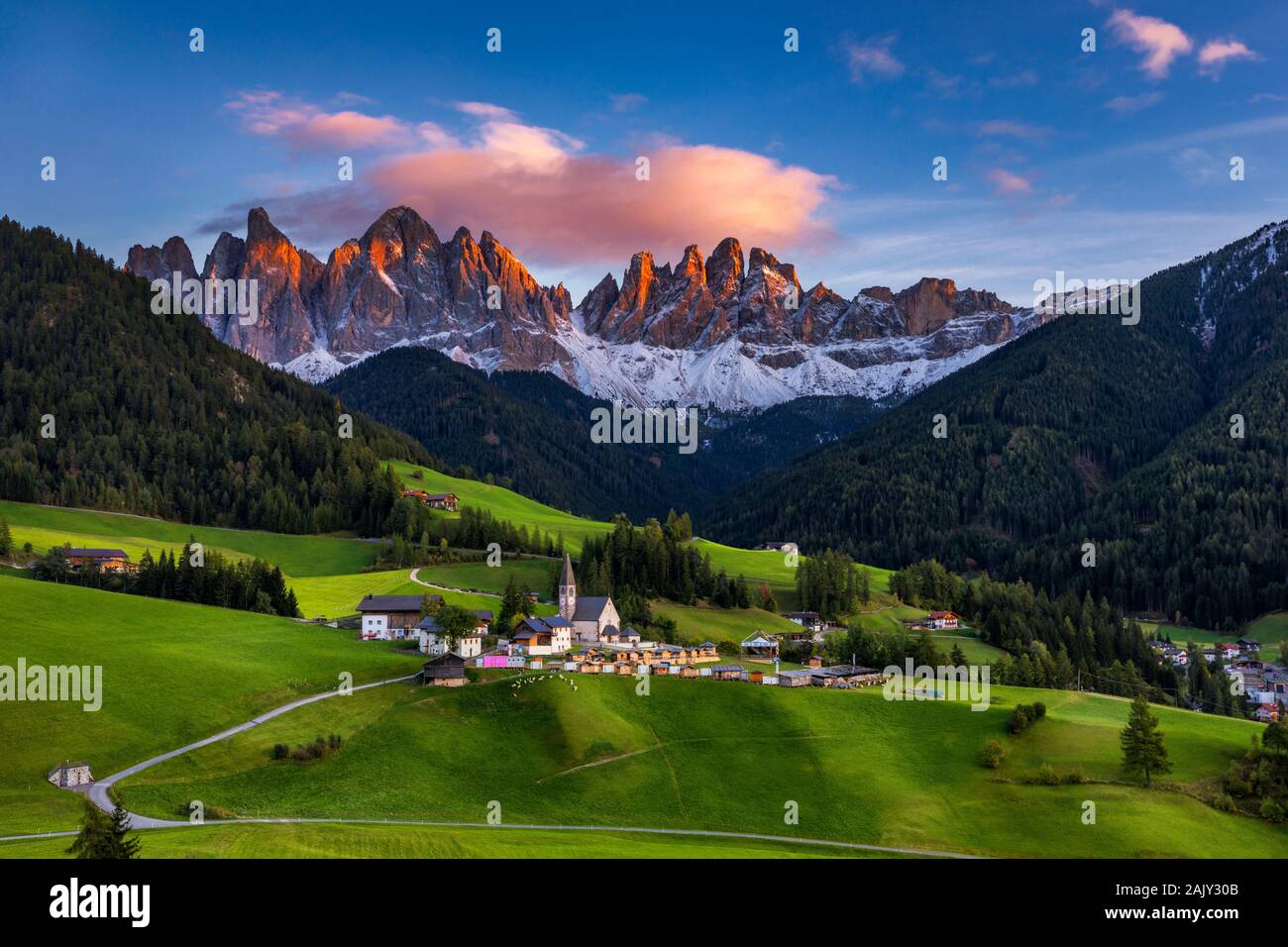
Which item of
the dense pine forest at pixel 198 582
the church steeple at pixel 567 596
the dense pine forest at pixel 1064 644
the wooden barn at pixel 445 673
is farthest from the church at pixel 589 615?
the dense pine forest at pixel 198 582

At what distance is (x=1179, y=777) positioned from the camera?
255 ft

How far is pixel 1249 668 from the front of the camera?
157 m

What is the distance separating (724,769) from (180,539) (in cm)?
13307

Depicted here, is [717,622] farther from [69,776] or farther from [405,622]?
[69,776]

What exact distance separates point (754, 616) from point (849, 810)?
7845 cm

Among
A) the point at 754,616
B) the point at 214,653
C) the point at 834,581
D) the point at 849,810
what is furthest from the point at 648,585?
the point at 849,810

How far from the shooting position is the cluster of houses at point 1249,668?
454ft

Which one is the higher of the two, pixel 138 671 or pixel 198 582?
pixel 198 582

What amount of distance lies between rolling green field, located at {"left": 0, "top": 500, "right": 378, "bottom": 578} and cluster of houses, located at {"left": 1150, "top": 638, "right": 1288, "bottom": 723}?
12884 centimetres

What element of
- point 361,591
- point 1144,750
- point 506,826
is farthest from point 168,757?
point 361,591

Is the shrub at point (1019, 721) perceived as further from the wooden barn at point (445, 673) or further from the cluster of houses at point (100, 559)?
the cluster of houses at point (100, 559)

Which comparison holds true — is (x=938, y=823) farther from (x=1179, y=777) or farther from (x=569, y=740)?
(x=569, y=740)

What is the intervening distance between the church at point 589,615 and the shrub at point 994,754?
161 feet

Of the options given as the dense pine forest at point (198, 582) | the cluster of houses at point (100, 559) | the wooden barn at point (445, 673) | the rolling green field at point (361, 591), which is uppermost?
the cluster of houses at point (100, 559)
